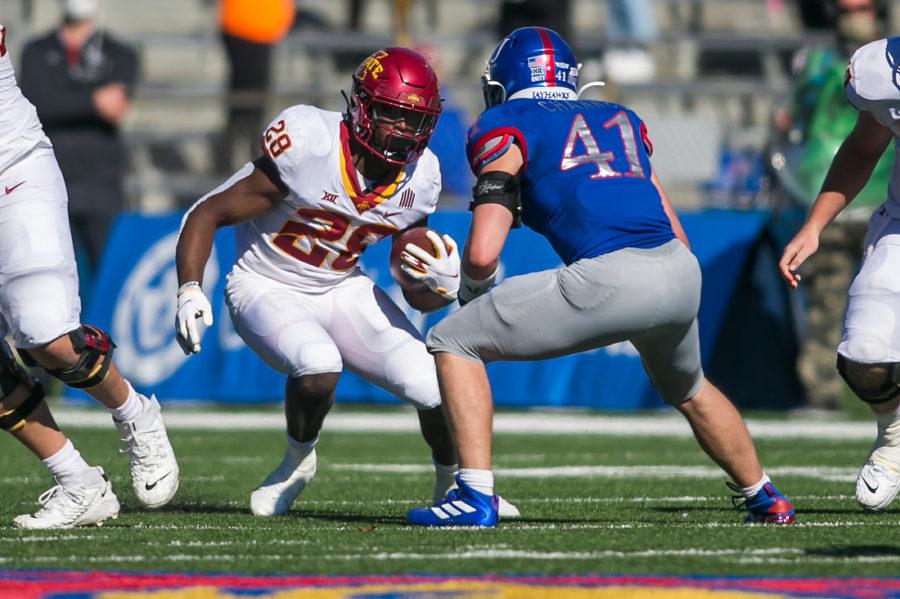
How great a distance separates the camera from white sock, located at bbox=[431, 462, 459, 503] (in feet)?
18.7

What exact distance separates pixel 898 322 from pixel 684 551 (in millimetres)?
1245

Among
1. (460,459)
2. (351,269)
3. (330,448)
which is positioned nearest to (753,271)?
(330,448)

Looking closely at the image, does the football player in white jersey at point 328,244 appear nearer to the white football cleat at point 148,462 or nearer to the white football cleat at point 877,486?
the white football cleat at point 148,462

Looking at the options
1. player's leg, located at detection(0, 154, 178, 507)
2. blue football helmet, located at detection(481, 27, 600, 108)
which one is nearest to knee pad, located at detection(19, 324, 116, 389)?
player's leg, located at detection(0, 154, 178, 507)

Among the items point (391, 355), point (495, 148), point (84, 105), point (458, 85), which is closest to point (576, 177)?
point (495, 148)

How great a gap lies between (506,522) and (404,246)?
3.04 ft

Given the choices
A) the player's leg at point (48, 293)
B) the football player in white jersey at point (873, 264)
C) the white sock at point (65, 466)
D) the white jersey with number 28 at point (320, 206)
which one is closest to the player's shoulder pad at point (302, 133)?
the white jersey with number 28 at point (320, 206)

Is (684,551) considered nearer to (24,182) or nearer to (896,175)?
(896,175)

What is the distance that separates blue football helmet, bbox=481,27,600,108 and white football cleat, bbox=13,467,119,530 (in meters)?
1.71

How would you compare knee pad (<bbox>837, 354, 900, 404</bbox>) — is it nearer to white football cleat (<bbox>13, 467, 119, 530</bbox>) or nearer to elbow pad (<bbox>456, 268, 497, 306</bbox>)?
elbow pad (<bbox>456, 268, 497, 306</bbox>)

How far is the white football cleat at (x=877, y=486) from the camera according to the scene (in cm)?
530

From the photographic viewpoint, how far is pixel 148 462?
5.61m

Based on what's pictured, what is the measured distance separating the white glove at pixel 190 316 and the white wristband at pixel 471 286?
0.75 meters

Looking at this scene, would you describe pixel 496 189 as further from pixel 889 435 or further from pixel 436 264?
pixel 889 435
